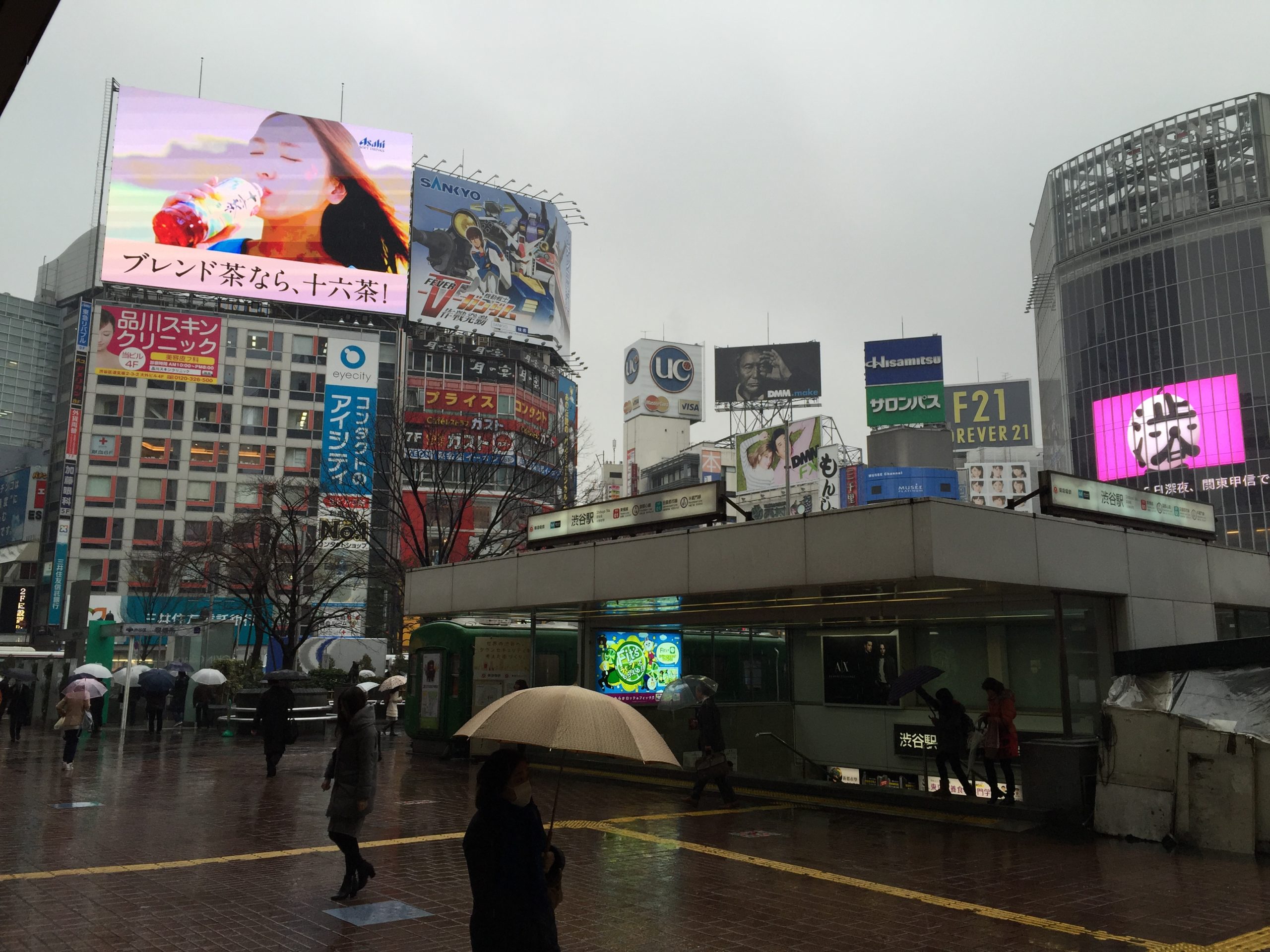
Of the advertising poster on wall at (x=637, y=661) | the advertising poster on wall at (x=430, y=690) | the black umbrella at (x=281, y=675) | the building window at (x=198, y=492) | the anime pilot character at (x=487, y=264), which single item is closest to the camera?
the advertising poster on wall at (x=637, y=661)

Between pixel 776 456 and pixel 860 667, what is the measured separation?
73222 millimetres

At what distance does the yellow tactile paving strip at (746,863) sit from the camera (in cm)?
705

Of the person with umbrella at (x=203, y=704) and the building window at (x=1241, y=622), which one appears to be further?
the person with umbrella at (x=203, y=704)

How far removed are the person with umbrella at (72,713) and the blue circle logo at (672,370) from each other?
3753 inches

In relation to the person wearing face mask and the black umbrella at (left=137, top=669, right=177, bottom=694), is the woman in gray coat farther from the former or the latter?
the black umbrella at (left=137, top=669, right=177, bottom=694)

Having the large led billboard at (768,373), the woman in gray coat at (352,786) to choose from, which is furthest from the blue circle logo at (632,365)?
the woman in gray coat at (352,786)

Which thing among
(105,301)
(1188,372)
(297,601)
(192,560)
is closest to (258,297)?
(105,301)

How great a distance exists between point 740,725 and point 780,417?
81341 mm

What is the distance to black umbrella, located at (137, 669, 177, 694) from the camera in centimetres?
2738

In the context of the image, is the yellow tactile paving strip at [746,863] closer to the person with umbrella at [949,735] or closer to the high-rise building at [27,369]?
the person with umbrella at [949,735]

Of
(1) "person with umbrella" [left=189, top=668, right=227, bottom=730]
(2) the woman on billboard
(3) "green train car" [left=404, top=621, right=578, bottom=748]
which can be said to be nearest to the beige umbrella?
(3) "green train car" [left=404, top=621, right=578, bottom=748]

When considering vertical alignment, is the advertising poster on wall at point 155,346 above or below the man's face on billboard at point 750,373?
below

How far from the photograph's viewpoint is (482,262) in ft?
239

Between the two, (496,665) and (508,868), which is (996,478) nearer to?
(496,665)
